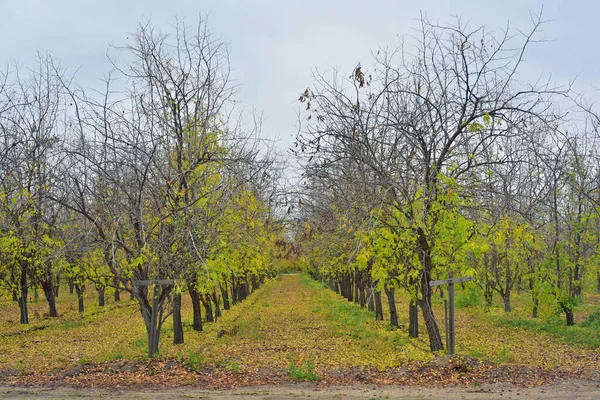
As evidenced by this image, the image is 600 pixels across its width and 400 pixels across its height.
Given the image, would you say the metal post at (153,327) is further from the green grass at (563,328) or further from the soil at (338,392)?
the green grass at (563,328)

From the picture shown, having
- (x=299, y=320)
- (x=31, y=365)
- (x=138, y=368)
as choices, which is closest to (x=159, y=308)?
(x=138, y=368)

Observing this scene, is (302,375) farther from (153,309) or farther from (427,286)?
(153,309)

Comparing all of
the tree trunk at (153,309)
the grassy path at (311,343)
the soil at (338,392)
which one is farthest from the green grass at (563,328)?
the tree trunk at (153,309)

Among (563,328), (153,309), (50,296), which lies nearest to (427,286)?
(153,309)

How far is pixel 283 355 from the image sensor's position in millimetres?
13109

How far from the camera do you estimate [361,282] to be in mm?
24250

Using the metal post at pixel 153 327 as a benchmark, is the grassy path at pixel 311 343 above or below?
below

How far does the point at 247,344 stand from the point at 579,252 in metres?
13.1

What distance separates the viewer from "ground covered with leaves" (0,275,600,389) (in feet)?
31.9

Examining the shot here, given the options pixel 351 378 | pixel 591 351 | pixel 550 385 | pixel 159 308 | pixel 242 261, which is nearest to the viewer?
pixel 550 385

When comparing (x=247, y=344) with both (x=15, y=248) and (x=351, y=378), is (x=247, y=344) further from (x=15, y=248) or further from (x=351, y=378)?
(x=15, y=248)

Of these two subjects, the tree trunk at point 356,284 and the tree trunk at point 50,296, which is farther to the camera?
the tree trunk at point 356,284

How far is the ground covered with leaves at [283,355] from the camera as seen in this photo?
973 centimetres

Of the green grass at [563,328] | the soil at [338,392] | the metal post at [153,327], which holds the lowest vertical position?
the green grass at [563,328]
